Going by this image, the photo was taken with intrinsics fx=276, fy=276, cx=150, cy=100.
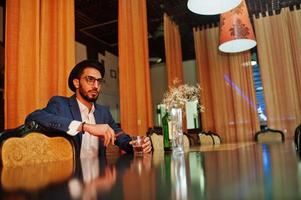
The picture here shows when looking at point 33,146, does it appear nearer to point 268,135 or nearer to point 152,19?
point 268,135

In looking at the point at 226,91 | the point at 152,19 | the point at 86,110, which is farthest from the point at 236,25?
the point at 152,19

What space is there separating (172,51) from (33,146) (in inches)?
171

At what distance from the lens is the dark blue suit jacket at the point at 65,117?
1433 mm

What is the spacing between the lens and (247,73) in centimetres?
527

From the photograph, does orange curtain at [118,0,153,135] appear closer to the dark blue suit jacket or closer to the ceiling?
the ceiling

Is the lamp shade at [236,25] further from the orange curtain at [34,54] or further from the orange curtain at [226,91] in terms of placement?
the orange curtain at [226,91]

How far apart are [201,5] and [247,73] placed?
10.6 ft

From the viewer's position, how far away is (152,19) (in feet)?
17.8

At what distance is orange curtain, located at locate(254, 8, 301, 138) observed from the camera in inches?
190

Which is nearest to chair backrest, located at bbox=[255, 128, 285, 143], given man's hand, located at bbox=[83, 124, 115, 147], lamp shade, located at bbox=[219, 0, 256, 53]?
lamp shade, located at bbox=[219, 0, 256, 53]

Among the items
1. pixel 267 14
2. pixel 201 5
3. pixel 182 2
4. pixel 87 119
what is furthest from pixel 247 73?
pixel 87 119

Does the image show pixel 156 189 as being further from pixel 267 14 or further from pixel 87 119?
pixel 267 14

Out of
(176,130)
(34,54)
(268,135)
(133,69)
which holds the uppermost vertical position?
(133,69)

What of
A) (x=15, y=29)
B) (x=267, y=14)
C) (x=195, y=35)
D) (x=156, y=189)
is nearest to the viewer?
(x=156, y=189)
